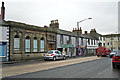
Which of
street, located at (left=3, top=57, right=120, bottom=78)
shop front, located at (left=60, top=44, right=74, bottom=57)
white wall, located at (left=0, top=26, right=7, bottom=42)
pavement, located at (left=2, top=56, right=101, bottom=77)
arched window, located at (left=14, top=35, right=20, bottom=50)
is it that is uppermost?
white wall, located at (left=0, top=26, right=7, bottom=42)

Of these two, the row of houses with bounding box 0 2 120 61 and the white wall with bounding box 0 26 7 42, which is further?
the row of houses with bounding box 0 2 120 61

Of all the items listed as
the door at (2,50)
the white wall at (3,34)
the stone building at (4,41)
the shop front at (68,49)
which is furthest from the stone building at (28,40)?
the shop front at (68,49)

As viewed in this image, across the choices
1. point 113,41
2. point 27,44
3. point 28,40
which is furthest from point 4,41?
point 113,41

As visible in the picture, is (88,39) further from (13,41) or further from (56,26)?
(13,41)

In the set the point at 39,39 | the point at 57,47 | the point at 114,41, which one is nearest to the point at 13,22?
the point at 39,39

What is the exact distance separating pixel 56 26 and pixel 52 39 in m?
6.27

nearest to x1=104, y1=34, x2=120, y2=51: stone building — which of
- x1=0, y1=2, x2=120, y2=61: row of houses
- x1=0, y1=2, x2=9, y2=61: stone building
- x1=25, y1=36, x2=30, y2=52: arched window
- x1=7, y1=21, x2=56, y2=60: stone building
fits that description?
x1=0, y1=2, x2=120, y2=61: row of houses

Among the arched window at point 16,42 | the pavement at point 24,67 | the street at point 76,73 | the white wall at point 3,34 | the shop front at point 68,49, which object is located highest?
the white wall at point 3,34

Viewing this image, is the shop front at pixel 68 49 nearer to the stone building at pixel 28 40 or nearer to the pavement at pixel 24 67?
the stone building at pixel 28 40

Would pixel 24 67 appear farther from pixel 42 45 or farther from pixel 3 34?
pixel 42 45

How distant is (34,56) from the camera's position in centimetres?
2802

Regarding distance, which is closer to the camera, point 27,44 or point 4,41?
point 4,41

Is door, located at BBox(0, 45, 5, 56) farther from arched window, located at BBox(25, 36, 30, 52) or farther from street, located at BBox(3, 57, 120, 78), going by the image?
street, located at BBox(3, 57, 120, 78)

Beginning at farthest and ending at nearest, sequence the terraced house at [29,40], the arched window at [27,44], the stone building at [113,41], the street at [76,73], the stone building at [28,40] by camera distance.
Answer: the stone building at [113,41] → the arched window at [27,44] → the stone building at [28,40] → the terraced house at [29,40] → the street at [76,73]
